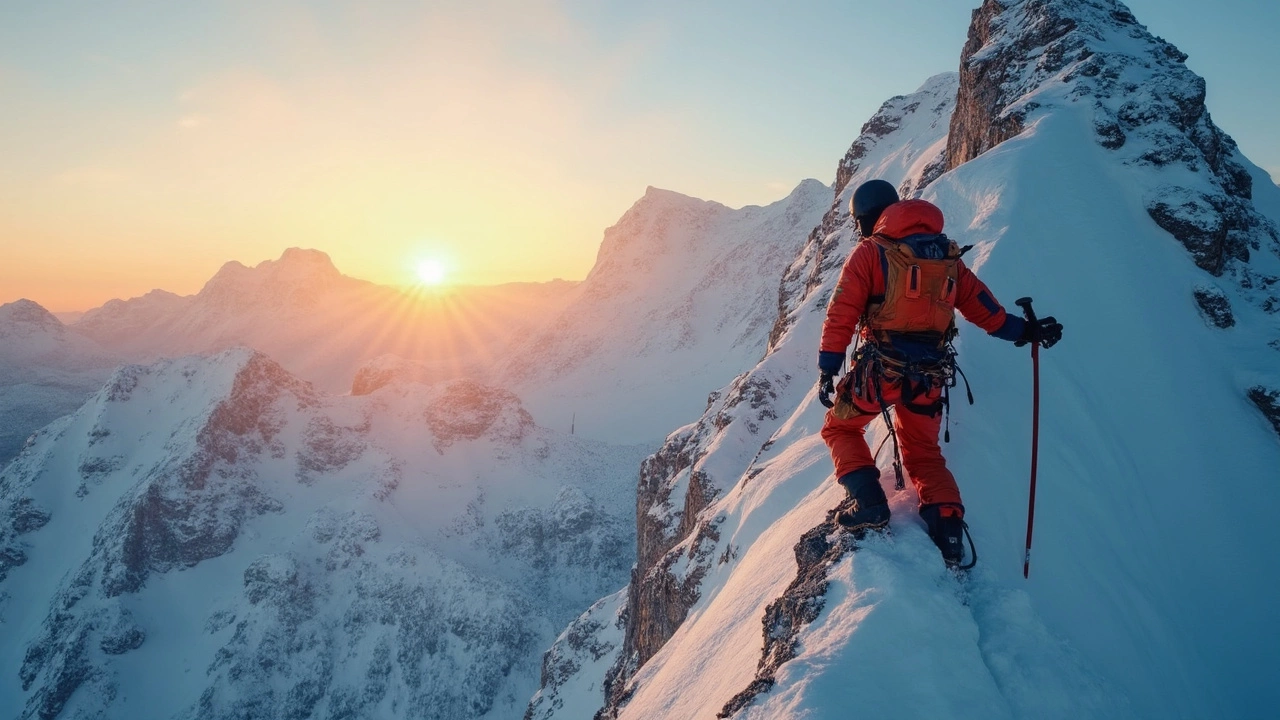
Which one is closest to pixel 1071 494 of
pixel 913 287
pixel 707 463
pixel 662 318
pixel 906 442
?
pixel 906 442

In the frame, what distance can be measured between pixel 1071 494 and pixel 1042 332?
85.4 inches

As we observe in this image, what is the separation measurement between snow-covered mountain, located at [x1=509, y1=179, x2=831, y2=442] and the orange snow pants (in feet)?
204

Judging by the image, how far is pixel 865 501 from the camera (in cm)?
550

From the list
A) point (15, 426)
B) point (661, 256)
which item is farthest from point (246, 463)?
point (15, 426)

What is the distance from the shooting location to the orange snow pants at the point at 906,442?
5.54 meters

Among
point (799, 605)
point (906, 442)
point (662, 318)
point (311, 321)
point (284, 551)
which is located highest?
point (311, 321)

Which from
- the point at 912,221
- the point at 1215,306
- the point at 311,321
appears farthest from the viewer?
the point at 311,321

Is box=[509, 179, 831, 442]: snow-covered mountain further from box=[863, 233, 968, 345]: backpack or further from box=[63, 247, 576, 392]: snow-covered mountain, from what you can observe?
box=[863, 233, 968, 345]: backpack

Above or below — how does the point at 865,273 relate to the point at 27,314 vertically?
below

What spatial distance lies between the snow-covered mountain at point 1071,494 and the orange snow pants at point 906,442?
0.53 meters

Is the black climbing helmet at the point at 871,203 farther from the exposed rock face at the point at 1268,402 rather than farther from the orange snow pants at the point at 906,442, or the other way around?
the exposed rock face at the point at 1268,402

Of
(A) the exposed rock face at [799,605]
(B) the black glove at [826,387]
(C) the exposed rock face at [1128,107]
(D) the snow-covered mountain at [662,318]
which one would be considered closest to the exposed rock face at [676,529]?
(A) the exposed rock face at [799,605]

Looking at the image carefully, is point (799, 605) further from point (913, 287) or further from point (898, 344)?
point (913, 287)

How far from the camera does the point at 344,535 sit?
42094 mm
